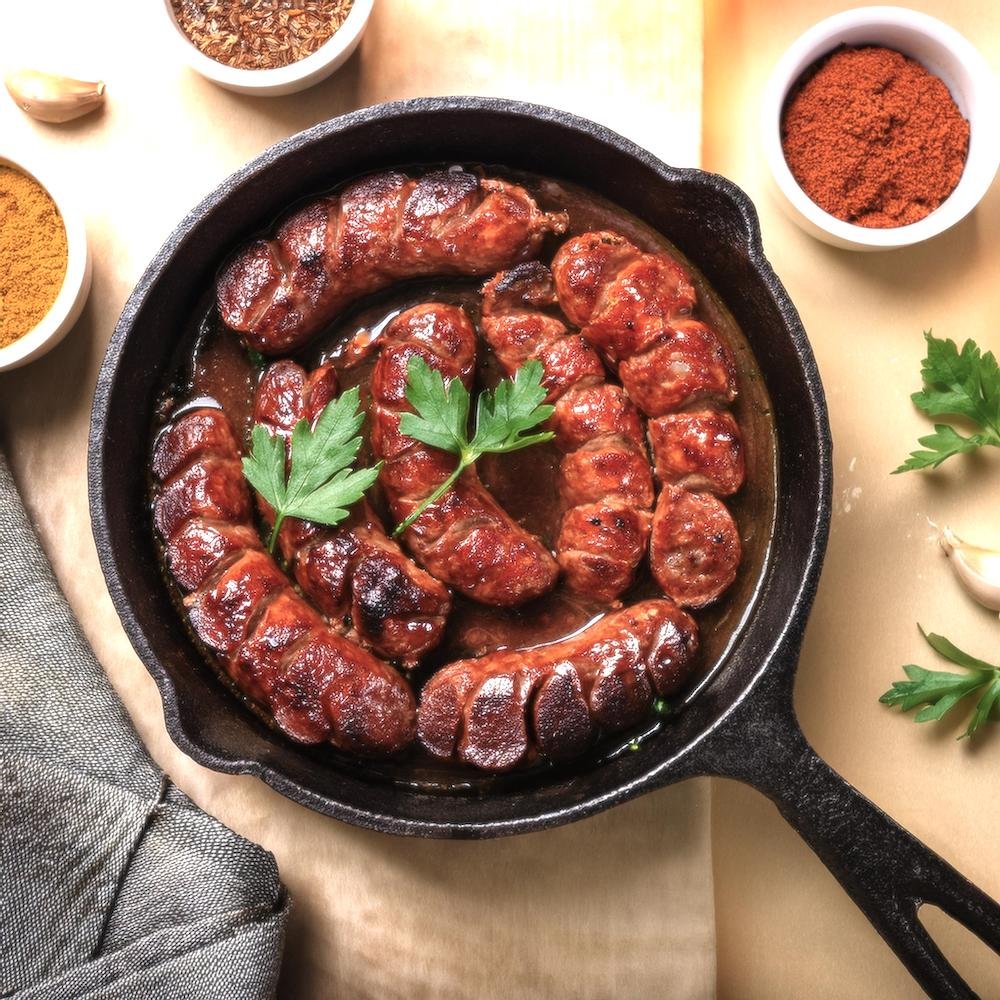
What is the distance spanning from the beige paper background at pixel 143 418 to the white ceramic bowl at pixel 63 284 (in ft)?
0.58

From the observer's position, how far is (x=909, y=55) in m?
3.17

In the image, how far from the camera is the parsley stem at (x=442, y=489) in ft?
9.26

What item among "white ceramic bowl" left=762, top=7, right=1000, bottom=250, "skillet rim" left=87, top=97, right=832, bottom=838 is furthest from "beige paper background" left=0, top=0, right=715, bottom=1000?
"skillet rim" left=87, top=97, right=832, bottom=838

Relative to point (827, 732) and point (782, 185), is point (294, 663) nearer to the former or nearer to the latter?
point (827, 732)

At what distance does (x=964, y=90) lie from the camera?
3.10m

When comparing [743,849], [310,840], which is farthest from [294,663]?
[743,849]

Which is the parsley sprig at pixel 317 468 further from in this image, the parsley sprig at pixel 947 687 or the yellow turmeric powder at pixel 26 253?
the parsley sprig at pixel 947 687

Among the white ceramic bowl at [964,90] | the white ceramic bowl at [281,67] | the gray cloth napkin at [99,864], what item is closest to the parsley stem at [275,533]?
the gray cloth napkin at [99,864]

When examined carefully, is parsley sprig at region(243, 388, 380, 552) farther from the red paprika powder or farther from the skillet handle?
the red paprika powder

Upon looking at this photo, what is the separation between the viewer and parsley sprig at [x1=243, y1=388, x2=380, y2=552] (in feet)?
9.19

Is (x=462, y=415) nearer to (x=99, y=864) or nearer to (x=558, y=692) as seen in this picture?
(x=558, y=692)

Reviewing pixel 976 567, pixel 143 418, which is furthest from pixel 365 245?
pixel 976 567

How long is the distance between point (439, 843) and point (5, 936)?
118 cm

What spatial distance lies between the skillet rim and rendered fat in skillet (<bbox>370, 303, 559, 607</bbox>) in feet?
1.76
